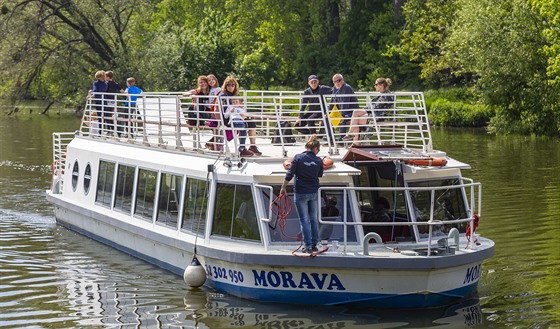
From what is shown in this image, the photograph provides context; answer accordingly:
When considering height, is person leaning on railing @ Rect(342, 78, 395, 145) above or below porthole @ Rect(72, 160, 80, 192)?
above

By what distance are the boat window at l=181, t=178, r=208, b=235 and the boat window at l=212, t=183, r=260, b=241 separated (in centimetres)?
46

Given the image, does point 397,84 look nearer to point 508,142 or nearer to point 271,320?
point 508,142

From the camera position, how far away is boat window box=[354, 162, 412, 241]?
17.8m

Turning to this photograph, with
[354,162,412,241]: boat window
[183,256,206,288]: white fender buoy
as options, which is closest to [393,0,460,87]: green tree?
[354,162,412,241]: boat window

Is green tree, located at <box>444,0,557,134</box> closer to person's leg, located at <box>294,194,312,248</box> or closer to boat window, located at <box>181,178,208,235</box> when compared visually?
boat window, located at <box>181,178,208,235</box>

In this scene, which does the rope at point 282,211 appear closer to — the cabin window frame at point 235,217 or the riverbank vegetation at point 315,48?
the cabin window frame at point 235,217

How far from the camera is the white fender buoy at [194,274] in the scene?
17.9 meters

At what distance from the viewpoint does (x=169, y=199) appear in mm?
19781

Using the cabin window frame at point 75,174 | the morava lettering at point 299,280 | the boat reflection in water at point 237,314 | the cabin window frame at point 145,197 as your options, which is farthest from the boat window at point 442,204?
the cabin window frame at point 75,174

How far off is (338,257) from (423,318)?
1.60 m

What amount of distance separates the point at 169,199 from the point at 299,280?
164 inches

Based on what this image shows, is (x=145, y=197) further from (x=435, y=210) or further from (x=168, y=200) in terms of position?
(x=435, y=210)

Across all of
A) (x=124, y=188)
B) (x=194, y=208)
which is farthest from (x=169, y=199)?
(x=124, y=188)

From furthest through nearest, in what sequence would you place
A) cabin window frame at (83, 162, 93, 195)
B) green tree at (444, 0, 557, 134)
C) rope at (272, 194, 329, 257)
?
green tree at (444, 0, 557, 134) → cabin window frame at (83, 162, 93, 195) → rope at (272, 194, 329, 257)
